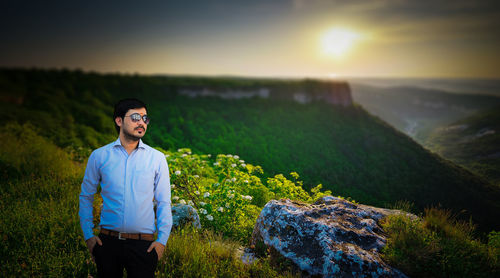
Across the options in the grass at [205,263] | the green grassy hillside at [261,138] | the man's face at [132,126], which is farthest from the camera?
the green grassy hillside at [261,138]

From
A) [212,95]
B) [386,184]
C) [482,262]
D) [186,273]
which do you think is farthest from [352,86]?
[186,273]

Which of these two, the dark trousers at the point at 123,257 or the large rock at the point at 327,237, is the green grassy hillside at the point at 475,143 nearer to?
the large rock at the point at 327,237

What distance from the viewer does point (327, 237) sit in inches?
132

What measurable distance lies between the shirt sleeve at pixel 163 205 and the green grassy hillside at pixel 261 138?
516 centimetres

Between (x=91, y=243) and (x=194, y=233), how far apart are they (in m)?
1.97

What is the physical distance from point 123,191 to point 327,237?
3006 mm

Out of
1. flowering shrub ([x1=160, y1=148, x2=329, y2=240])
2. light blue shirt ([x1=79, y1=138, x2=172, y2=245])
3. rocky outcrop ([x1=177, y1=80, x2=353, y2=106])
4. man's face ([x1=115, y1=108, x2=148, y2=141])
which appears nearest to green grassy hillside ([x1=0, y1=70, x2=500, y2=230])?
rocky outcrop ([x1=177, y1=80, x2=353, y2=106])

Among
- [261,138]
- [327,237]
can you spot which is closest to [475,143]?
[327,237]

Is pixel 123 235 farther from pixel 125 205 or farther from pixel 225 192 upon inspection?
pixel 225 192

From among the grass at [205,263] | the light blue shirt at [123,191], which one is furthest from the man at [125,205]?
the grass at [205,263]

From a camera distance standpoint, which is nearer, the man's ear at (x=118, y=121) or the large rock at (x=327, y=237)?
Result: the man's ear at (x=118, y=121)

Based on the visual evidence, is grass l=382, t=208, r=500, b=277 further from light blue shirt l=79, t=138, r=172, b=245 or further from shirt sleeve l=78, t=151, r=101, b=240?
shirt sleeve l=78, t=151, r=101, b=240

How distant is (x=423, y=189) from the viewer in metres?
7.35

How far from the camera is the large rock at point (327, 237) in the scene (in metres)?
2.97
